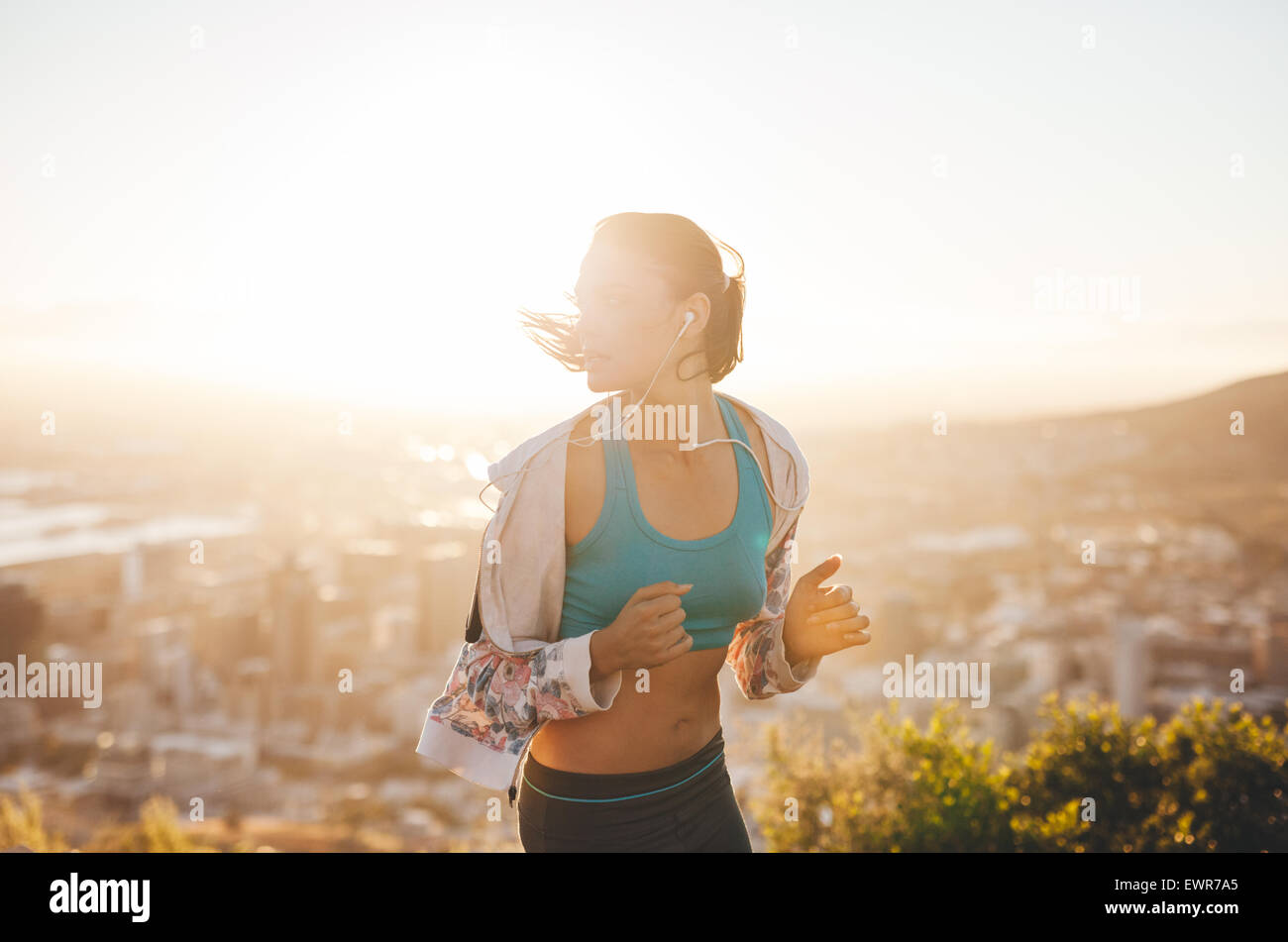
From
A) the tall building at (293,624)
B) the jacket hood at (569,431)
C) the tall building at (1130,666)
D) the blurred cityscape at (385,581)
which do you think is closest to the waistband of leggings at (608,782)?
the jacket hood at (569,431)

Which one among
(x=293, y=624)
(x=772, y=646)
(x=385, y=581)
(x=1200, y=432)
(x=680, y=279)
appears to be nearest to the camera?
(x=680, y=279)

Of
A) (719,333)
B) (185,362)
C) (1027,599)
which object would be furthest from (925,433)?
(719,333)

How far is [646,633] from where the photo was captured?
3.51ft

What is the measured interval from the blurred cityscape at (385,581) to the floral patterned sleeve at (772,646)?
6.89 metres

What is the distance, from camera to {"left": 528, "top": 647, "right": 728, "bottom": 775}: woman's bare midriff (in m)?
1.26

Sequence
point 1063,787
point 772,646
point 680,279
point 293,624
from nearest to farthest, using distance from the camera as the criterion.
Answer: point 680,279 → point 772,646 → point 1063,787 → point 293,624

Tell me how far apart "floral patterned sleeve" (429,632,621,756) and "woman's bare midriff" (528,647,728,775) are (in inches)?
3.5

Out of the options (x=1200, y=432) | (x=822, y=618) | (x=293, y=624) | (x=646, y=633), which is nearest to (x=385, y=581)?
(x=293, y=624)

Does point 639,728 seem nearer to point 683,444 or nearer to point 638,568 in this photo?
point 638,568

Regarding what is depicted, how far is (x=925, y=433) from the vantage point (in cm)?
1842

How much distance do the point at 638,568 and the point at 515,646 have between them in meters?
0.21
